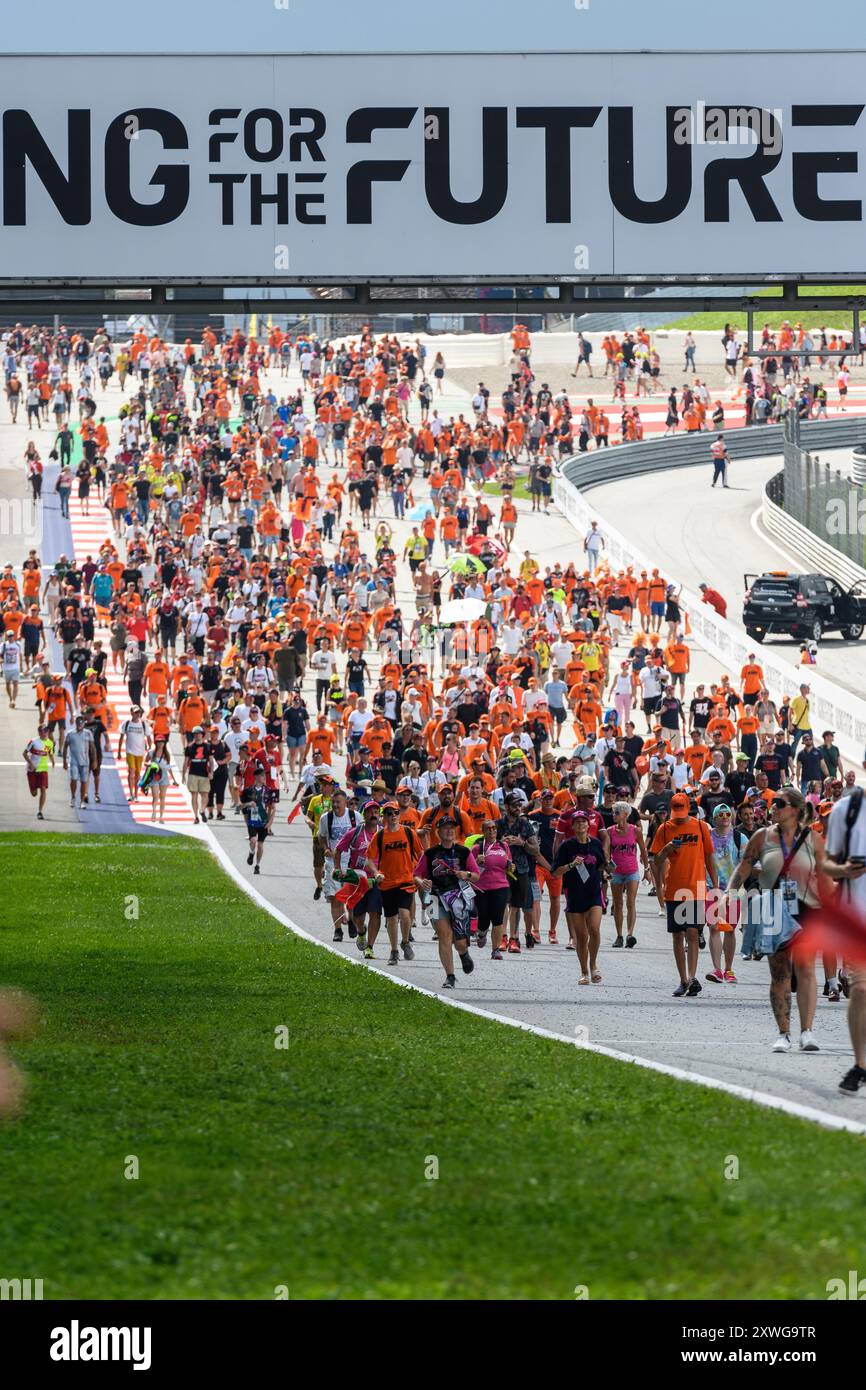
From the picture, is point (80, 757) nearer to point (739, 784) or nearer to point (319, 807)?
point (319, 807)

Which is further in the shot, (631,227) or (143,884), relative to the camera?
(143,884)

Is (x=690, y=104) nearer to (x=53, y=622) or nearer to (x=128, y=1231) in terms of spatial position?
(x=128, y=1231)

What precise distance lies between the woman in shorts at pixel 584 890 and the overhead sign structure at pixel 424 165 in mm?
4721

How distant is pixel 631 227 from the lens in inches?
623

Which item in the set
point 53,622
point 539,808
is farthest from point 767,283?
point 53,622

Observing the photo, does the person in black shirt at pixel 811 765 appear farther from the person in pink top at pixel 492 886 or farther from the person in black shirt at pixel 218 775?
the person in pink top at pixel 492 886

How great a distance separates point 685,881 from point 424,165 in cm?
598

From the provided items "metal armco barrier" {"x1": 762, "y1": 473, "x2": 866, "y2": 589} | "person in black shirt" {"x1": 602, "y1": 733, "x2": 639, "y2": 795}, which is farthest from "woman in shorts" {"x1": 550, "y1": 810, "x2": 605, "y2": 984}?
"metal armco barrier" {"x1": 762, "y1": 473, "x2": 866, "y2": 589}

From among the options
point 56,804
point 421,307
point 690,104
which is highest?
point 690,104

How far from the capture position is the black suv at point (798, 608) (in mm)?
39594

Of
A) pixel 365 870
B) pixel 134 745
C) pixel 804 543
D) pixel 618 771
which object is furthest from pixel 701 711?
pixel 804 543

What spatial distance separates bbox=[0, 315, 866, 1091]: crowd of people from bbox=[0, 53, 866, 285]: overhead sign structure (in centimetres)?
447

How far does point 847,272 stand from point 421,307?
10.8 ft

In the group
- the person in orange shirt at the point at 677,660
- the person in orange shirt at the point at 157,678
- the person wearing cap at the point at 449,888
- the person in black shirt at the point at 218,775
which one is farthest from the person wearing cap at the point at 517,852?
the person in orange shirt at the point at 677,660
